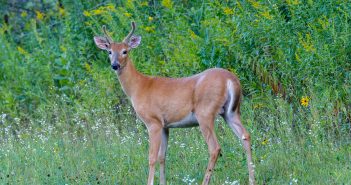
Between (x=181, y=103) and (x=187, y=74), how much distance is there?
6.67 feet

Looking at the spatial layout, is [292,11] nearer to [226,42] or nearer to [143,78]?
[226,42]

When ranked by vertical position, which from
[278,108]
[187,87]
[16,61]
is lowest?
[16,61]

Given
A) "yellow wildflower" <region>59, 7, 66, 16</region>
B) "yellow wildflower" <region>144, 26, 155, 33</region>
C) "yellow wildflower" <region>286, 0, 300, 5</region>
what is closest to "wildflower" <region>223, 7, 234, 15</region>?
"yellow wildflower" <region>286, 0, 300, 5</region>

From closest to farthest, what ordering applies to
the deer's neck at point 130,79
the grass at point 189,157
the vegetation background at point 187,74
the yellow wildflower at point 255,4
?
the grass at point 189,157 < the vegetation background at point 187,74 < the deer's neck at point 130,79 < the yellow wildflower at point 255,4

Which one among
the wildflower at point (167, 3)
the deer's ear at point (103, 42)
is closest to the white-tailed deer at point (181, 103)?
the deer's ear at point (103, 42)

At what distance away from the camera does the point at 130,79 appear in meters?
8.02

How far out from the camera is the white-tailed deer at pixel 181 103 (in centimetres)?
738

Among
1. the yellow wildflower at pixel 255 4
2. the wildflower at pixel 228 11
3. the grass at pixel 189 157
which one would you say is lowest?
the grass at pixel 189 157

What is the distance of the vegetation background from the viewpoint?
7.70 m

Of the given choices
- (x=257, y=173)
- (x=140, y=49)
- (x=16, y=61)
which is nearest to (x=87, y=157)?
(x=257, y=173)

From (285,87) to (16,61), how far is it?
4.61 meters

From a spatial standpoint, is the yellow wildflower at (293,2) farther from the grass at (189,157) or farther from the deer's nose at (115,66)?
the deer's nose at (115,66)

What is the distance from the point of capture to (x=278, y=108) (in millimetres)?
8469

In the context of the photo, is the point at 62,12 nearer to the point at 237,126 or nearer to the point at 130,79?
the point at 130,79
